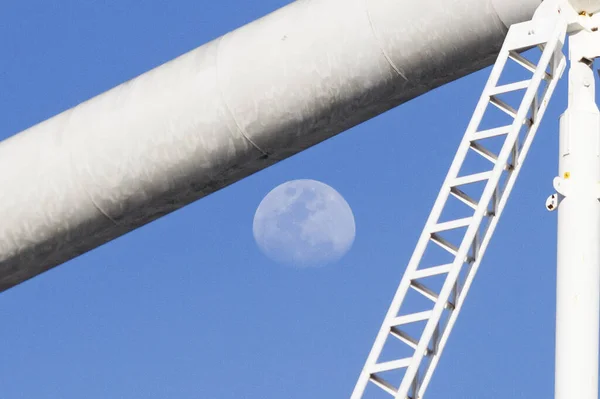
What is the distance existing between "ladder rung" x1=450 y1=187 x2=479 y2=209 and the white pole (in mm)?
729

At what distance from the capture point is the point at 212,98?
14703 millimetres

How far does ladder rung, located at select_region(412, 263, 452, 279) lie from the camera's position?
12891mm

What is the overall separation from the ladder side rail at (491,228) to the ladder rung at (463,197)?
19 centimetres

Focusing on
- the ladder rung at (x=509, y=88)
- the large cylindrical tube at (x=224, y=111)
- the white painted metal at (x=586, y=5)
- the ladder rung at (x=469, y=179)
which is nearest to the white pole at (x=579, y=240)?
the white painted metal at (x=586, y=5)

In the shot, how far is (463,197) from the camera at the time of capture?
13.3 meters

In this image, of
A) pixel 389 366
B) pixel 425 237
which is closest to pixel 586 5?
pixel 425 237

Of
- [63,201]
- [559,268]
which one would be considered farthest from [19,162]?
[559,268]

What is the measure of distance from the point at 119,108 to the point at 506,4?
12.5 feet

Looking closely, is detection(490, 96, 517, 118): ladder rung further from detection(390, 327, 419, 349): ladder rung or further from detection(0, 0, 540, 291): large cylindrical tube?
detection(390, 327, 419, 349): ladder rung

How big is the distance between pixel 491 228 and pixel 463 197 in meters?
0.33

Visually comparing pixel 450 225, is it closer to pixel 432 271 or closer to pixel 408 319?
pixel 432 271

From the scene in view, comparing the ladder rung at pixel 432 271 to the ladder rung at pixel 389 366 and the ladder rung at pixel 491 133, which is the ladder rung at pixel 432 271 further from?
the ladder rung at pixel 491 133

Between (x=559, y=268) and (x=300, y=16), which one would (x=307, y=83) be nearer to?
(x=300, y=16)

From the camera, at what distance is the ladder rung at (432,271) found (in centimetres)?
1289
